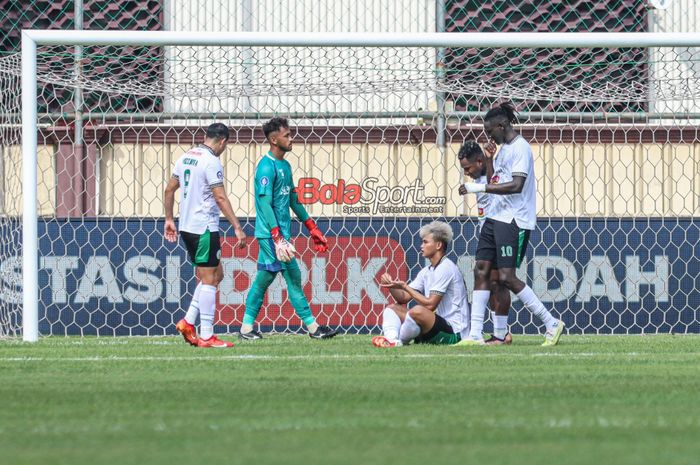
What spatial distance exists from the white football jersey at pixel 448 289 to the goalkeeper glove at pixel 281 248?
1.08 meters

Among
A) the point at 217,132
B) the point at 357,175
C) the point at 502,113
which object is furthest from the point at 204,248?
the point at 357,175

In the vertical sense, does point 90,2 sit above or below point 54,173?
above

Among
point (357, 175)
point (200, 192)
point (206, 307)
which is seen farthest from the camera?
point (357, 175)

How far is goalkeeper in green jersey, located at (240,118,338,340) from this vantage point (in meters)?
9.66

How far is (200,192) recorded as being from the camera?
28.9ft

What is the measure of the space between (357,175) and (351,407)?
321 inches

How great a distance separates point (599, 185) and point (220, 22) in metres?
4.74

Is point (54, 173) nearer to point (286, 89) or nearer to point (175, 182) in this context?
point (286, 89)

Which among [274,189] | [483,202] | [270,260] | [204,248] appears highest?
[274,189]

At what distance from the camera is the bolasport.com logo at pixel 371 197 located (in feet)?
41.2

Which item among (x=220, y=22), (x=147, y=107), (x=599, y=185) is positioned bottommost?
(x=599, y=185)

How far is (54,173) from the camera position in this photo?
1327 cm

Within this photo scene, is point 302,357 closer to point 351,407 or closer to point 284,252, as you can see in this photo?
point 284,252

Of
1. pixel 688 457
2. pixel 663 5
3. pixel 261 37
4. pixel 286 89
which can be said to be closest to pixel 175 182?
pixel 261 37
